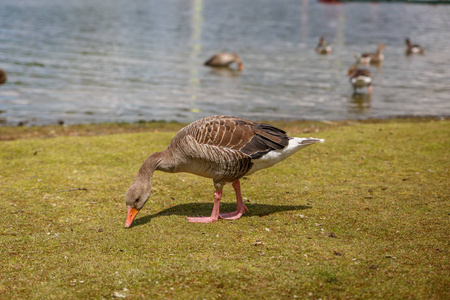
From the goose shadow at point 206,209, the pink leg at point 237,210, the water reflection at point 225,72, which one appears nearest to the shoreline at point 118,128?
the goose shadow at point 206,209

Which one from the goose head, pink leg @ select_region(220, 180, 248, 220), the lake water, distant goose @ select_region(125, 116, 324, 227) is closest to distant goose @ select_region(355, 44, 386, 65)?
the lake water

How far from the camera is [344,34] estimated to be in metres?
52.9

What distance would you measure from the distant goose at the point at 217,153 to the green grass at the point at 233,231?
55 centimetres

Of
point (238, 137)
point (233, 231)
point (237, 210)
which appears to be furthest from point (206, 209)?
point (238, 137)

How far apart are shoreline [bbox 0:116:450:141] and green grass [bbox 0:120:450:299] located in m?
2.78

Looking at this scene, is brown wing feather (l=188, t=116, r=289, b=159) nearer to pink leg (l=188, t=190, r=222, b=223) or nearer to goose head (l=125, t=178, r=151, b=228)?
pink leg (l=188, t=190, r=222, b=223)

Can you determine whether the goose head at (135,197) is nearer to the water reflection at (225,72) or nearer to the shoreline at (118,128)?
the shoreline at (118,128)

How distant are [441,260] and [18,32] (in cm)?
3994

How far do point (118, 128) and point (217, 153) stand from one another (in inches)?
331

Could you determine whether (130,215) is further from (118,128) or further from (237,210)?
(118,128)

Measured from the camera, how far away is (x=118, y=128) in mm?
14453

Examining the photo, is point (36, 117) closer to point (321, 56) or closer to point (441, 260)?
point (441, 260)

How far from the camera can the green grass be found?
5.31 m

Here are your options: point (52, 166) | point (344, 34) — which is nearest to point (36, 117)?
point (52, 166)
